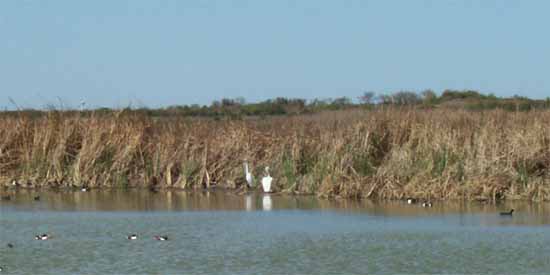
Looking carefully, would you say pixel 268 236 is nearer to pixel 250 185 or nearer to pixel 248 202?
pixel 248 202

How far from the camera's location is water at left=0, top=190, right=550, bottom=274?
13117 millimetres

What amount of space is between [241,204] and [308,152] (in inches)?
80.0

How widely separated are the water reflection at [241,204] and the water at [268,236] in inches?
1.1

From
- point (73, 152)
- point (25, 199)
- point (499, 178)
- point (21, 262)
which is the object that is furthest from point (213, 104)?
point (21, 262)

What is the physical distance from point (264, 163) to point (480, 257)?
8719 mm

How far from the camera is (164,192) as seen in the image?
21.9 meters

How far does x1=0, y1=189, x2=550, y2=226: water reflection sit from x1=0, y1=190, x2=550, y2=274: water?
29 millimetres

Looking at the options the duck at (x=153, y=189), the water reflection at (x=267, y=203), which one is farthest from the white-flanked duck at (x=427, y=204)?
the duck at (x=153, y=189)

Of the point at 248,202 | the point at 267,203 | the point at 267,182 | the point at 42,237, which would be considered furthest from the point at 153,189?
the point at 42,237

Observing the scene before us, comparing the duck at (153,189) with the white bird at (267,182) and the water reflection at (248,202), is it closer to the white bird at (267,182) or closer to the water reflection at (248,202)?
the water reflection at (248,202)

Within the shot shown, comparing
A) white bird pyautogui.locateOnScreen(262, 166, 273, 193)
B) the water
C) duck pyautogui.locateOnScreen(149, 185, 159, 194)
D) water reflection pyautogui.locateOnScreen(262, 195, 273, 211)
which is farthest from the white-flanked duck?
duck pyautogui.locateOnScreen(149, 185, 159, 194)

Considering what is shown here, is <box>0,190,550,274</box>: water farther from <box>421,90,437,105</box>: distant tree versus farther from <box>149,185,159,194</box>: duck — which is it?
<box>421,90,437,105</box>: distant tree

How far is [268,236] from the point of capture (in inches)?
613

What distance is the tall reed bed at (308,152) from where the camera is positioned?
62.7ft
